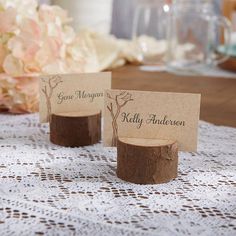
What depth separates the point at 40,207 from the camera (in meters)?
0.65

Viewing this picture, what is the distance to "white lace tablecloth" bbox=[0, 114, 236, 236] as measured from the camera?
23.8 inches

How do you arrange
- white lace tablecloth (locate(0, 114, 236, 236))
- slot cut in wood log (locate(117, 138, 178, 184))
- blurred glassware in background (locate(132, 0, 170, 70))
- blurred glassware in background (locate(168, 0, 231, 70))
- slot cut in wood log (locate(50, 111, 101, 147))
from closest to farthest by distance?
white lace tablecloth (locate(0, 114, 236, 236)), slot cut in wood log (locate(117, 138, 178, 184)), slot cut in wood log (locate(50, 111, 101, 147)), blurred glassware in background (locate(168, 0, 231, 70)), blurred glassware in background (locate(132, 0, 170, 70))

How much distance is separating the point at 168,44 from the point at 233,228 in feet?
3.97

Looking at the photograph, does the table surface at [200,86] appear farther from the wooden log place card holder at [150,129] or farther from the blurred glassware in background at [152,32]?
the wooden log place card holder at [150,129]

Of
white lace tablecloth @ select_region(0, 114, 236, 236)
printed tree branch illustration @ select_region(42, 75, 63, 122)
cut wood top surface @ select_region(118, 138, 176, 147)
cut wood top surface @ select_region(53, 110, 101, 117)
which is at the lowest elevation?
white lace tablecloth @ select_region(0, 114, 236, 236)

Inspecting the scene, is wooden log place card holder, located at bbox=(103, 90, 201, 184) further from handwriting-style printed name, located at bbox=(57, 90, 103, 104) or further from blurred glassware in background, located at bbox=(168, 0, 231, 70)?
blurred glassware in background, located at bbox=(168, 0, 231, 70)

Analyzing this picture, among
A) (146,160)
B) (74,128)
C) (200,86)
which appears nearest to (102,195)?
(146,160)

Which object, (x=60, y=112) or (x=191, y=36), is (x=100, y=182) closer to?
(x=60, y=112)

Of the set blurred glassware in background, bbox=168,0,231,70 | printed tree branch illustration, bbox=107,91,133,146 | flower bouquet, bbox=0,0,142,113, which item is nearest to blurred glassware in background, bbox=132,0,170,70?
blurred glassware in background, bbox=168,0,231,70

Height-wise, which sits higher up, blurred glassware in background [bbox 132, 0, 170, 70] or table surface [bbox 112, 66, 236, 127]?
blurred glassware in background [bbox 132, 0, 170, 70]

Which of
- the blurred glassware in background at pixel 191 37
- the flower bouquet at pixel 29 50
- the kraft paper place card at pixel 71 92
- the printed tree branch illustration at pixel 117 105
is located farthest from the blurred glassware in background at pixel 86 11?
the printed tree branch illustration at pixel 117 105

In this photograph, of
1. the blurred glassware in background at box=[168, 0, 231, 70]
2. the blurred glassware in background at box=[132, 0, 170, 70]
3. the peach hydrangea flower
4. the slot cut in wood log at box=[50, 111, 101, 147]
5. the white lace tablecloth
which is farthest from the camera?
the blurred glassware in background at box=[132, 0, 170, 70]

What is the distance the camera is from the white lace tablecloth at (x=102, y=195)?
0.61m

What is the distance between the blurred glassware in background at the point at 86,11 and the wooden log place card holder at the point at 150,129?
40.1 inches
